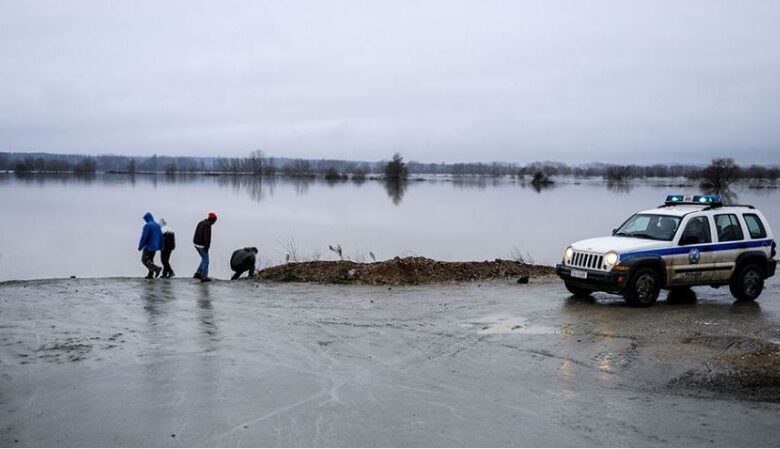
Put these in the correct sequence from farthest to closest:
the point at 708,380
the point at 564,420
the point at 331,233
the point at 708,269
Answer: the point at 331,233 < the point at 708,269 < the point at 708,380 < the point at 564,420

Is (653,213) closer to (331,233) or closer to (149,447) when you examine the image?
(149,447)

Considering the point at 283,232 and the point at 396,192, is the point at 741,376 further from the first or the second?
the point at 396,192

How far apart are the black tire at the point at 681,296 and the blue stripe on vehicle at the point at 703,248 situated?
1.07m

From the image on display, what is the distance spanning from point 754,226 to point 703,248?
5.93 feet

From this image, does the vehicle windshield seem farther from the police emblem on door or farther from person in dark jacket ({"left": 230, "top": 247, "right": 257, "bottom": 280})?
person in dark jacket ({"left": 230, "top": 247, "right": 257, "bottom": 280})

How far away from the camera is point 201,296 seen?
47.9 ft

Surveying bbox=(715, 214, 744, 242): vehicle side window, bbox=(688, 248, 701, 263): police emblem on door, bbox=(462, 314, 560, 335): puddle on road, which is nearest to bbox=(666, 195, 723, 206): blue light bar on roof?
bbox=(715, 214, 744, 242): vehicle side window

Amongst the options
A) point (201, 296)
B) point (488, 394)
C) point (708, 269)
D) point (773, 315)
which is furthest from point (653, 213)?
point (201, 296)

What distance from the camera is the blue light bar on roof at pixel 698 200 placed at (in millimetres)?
14586

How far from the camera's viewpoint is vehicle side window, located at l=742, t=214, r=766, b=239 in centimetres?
1473

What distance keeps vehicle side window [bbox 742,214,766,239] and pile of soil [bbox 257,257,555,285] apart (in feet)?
18.2

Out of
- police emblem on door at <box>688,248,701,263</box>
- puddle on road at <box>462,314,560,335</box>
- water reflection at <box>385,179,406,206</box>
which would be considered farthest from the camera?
water reflection at <box>385,179,406,206</box>

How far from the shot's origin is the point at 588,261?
14.0 m

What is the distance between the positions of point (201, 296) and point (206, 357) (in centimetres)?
546
